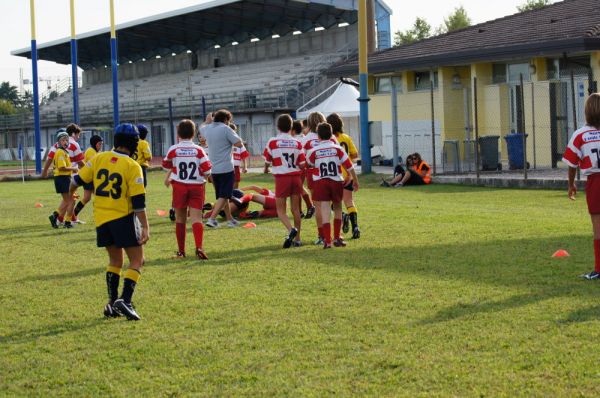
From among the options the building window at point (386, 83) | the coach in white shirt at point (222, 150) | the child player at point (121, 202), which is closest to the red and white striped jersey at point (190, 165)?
the coach in white shirt at point (222, 150)

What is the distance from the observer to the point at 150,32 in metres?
66.9

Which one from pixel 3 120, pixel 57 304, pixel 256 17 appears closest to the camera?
pixel 57 304

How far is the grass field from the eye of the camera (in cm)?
599

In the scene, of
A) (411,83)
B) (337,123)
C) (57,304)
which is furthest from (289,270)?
(411,83)

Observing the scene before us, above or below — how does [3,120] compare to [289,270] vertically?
above

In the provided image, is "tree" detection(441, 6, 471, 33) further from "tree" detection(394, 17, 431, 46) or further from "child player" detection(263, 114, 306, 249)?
"child player" detection(263, 114, 306, 249)

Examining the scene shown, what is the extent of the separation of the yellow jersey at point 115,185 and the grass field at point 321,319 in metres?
0.91

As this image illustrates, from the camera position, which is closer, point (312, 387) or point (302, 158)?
point (312, 387)

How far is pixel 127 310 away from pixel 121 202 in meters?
0.89

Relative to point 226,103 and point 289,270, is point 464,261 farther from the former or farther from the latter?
point 226,103

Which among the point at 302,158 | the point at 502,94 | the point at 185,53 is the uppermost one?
the point at 185,53

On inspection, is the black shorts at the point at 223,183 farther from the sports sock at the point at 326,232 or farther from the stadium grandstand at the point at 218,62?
the stadium grandstand at the point at 218,62

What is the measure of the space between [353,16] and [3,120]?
105 feet

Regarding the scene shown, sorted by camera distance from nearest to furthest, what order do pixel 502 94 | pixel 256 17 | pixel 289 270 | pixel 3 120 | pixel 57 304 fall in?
1. pixel 57 304
2. pixel 289 270
3. pixel 502 94
4. pixel 256 17
5. pixel 3 120
